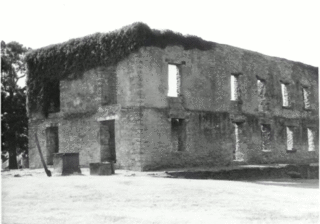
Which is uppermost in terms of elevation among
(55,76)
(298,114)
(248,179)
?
(55,76)

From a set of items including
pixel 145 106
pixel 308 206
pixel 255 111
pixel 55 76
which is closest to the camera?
pixel 308 206

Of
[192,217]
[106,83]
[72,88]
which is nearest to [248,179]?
[106,83]

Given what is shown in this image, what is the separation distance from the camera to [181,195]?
9.96 metres

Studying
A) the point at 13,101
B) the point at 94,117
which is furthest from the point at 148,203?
the point at 13,101

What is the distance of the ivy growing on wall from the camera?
1788 centimetres

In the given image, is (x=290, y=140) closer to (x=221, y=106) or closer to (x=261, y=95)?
(x=261, y=95)

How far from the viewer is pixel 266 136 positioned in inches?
930

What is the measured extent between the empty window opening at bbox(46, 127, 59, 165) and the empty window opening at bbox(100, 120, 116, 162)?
11.2 feet

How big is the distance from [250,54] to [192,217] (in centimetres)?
1659

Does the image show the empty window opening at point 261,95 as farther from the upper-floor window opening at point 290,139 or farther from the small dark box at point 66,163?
the small dark box at point 66,163

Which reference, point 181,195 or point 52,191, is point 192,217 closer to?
point 181,195

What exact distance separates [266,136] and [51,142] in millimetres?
10991

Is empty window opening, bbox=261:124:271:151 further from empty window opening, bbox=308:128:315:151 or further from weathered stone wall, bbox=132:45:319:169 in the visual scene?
empty window opening, bbox=308:128:315:151

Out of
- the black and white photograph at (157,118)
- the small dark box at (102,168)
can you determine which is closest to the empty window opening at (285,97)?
the black and white photograph at (157,118)
